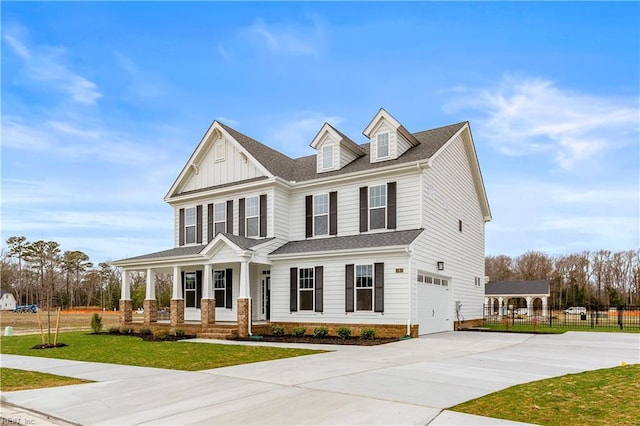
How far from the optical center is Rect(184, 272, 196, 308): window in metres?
24.8

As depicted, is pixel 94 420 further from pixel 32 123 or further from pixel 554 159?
pixel 554 159

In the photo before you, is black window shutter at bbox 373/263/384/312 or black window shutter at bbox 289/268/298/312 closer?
black window shutter at bbox 373/263/384/312

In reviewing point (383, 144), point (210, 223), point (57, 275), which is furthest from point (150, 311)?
point (57, 275)

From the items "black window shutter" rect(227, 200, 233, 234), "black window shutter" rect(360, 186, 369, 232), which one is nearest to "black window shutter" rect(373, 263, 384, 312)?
"black window shutter" rect(360, 186, 369, 232)

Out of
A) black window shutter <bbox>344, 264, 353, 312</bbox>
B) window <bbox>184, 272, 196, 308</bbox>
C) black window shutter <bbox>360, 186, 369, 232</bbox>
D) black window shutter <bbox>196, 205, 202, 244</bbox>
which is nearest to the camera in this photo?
black window shutter <bbox>344, 264, 353, 312</bbox>

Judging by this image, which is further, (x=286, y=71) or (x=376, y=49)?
(x=286, y=71)

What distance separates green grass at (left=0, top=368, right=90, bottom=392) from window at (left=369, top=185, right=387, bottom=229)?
13324mm

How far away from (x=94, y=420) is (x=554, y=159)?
963 inches

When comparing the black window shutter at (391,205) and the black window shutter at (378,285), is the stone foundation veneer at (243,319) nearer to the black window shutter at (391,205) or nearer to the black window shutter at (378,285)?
the black window shutter at (378,285)

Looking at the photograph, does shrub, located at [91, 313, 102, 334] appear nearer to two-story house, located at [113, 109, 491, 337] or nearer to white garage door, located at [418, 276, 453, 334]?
two-story house, located at [113, 109, 491, 337]

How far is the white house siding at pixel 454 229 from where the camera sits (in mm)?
20109

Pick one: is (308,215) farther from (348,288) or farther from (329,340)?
(329,340)

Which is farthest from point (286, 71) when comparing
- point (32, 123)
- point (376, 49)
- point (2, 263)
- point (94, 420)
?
point (2, 263)

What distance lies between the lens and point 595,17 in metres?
14.1
